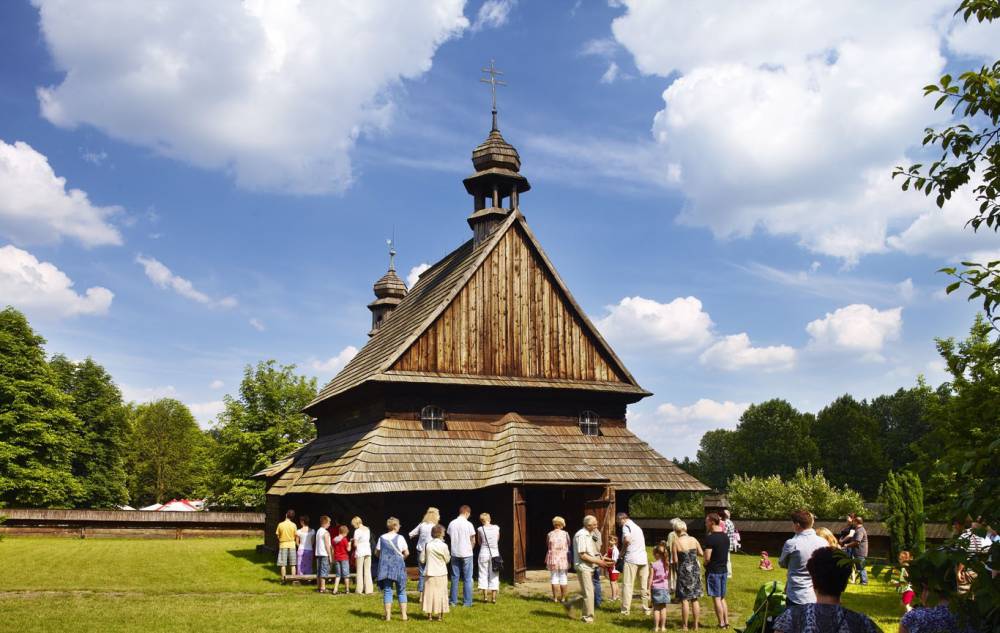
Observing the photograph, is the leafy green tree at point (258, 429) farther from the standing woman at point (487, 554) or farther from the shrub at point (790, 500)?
the standing woman at point (487, 554)

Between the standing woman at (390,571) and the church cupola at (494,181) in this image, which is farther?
the church cupola at (494,181)

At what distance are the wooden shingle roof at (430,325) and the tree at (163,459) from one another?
2152 inches

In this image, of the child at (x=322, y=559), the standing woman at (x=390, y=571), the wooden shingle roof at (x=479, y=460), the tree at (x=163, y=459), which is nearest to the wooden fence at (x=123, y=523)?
the wooden shingle roof at (x=479, y=460)

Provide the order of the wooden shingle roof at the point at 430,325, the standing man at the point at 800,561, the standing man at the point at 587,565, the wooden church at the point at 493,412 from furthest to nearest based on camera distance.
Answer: the wooden shingle roof at the point at 430,325 < the wooden church at the point at 493,412 < the standing man at the point at 587,565 < the standing man at the point at 800,561

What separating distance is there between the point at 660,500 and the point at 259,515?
23.6 metres

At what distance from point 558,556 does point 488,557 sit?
4.60ft

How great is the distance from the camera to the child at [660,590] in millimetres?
12781

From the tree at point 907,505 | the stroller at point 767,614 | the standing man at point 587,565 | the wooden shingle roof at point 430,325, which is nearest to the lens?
the stroller at point 767,614

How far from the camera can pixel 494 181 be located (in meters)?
26.5

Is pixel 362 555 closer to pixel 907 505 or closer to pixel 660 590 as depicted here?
pixel 660 590

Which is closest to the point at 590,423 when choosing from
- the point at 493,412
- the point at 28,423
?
the point at 493,412

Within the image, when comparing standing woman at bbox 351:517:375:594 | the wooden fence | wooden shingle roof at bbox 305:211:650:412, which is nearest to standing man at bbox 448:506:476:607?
standing woman at bbox 351:517:375:594

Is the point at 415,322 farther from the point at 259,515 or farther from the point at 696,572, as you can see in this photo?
the point at 259,515

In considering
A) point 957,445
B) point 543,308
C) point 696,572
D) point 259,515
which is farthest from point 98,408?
point 957,445
